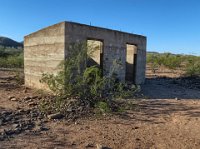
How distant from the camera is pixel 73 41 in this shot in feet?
34.0

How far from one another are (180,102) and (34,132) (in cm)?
590

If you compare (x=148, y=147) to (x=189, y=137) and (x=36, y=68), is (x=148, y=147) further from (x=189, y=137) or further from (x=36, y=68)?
(x=36, y=68)

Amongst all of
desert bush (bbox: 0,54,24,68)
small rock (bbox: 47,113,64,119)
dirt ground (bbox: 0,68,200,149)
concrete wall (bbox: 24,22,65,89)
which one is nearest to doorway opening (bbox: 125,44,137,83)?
concrete wall (bbox: 24,22,65,89)

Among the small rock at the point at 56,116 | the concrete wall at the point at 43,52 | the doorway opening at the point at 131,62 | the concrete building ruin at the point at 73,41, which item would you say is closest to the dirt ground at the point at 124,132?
the small rock at the point at 56,116

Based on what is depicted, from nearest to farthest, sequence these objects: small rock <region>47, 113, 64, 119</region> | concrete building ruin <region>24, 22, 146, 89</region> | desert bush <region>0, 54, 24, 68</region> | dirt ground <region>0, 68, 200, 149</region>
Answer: dirt ground <region>0, 68, 200, 149</region> < small rock <region>47, 113, 64, 119</region> < concrete building ruin <region>24, 22, 146, 89</region> < desert bush <region>0, 54, 24, 68</region>

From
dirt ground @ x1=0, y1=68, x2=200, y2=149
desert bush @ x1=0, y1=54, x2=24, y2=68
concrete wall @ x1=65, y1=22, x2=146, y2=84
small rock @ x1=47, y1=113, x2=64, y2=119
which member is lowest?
dirt ground @ x1=0, y1=68, x2=200, y2=149

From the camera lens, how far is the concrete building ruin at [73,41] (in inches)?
408

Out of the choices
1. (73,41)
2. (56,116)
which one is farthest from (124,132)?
(73,41)

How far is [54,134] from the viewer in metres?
6.15

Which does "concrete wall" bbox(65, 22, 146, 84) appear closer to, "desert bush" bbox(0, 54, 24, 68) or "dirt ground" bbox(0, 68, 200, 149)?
"dirt ground" bbox(0, 68, 200, 149)

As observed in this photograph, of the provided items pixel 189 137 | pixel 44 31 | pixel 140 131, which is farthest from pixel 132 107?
pixel 44 31

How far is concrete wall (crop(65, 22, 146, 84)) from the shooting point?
34.0 feet

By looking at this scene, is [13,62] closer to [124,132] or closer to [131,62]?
[131,62]

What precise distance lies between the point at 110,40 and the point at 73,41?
2.27 meters
